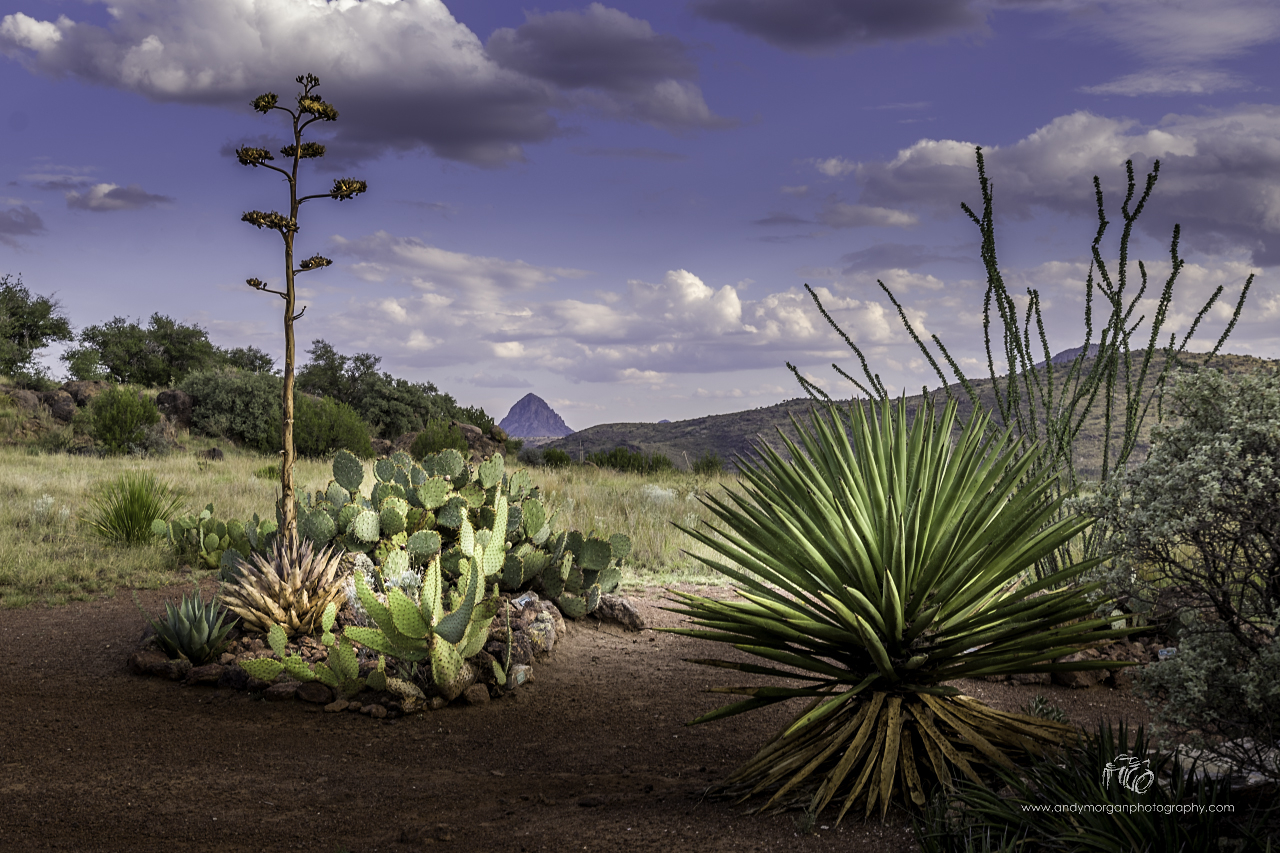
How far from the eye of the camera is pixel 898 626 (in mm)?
3277

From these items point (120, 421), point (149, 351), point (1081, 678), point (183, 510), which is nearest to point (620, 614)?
point (1081, 678)

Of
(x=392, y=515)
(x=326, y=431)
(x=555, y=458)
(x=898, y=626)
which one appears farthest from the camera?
(x=555, y=458)

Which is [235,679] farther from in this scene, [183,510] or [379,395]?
[379,395]

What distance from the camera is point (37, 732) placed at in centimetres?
491

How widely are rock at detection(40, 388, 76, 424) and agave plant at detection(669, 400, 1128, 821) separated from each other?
28.9 meters

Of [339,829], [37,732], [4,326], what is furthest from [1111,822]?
[4,326]

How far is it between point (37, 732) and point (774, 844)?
4301 mm

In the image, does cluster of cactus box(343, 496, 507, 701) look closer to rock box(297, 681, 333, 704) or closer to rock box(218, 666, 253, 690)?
rock box(297, 681, 333, 704)

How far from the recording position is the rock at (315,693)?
5.46 metres

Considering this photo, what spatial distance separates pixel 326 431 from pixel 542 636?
2074 centimetres

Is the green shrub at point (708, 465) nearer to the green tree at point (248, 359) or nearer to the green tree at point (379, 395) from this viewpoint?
the green tree at point (379, 395)

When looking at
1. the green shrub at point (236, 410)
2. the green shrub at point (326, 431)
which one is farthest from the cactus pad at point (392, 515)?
the green shrub at point (236, 410)

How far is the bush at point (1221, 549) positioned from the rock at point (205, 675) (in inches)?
212

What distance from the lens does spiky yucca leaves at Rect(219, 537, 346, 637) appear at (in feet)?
20.4
